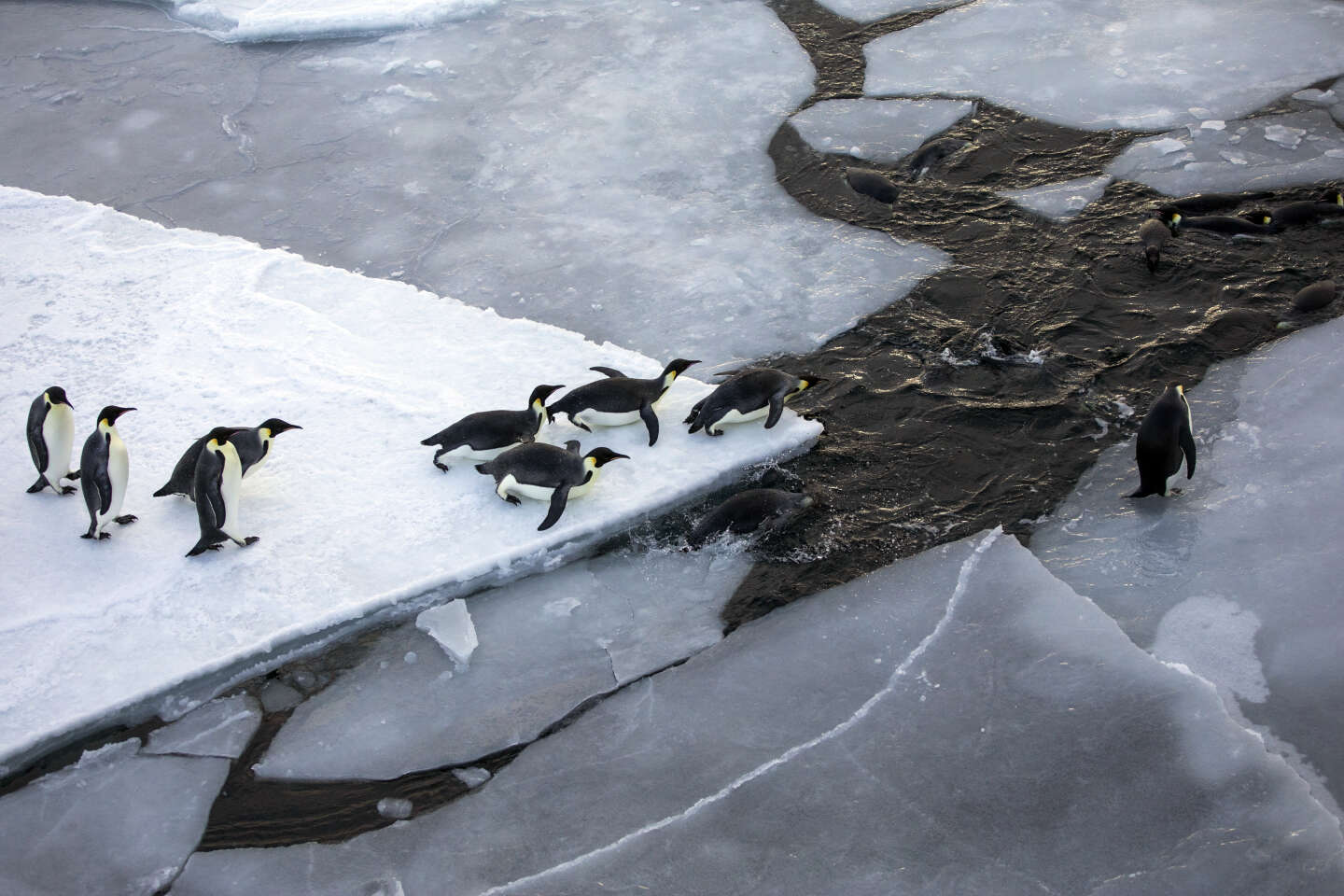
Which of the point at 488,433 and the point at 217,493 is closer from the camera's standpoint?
the point at 217,493

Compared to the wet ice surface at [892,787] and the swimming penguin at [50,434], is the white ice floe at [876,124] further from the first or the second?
the swimming penguin at [50,434]

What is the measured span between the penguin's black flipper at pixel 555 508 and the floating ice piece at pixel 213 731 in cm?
115

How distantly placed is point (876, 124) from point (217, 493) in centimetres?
451

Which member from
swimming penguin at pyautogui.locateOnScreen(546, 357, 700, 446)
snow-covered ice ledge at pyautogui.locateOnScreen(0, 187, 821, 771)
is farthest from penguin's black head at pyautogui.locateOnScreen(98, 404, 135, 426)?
swimming penguin at pyautogui.locateOnScreen(546, 357, 700, 446)

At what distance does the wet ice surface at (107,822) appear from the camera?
10.5ft

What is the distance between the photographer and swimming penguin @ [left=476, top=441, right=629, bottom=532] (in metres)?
4.18

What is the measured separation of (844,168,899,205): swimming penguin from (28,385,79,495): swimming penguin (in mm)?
4029

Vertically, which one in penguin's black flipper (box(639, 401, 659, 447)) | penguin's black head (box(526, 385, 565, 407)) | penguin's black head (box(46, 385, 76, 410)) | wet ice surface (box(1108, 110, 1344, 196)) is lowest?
penguin's black flipper (box(639, 401, 659, 447))

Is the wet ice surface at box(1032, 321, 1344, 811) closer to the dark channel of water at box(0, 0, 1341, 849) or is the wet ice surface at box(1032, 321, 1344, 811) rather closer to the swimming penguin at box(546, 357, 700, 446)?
the dark channel of water at box(0, 0, 1341, 849)

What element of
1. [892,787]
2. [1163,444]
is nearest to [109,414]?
[892,787]

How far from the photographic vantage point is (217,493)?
409cm

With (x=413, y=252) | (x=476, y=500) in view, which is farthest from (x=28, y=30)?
(x=476, y=500)

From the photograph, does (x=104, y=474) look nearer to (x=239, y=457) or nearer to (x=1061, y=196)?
(x=239, y=457)

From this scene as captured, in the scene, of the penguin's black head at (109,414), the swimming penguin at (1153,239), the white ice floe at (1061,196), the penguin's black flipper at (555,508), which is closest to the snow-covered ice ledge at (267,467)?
the penguin's black flipper at (555,508)
